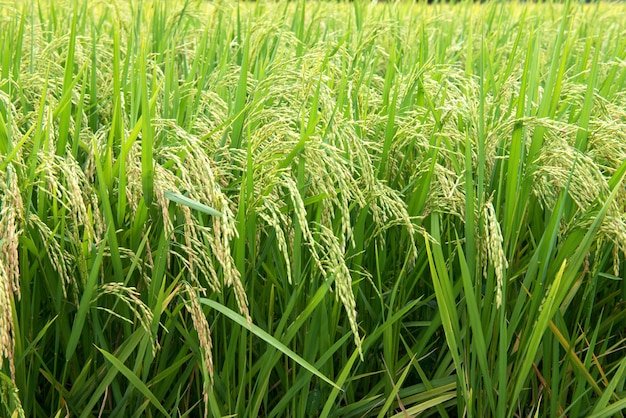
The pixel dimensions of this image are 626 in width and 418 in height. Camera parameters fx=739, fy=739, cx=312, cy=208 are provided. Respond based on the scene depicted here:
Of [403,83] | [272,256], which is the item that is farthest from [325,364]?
[403,83]

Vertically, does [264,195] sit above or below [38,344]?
above

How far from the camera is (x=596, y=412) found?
5.27ft

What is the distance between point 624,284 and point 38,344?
1.36m

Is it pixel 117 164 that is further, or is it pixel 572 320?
pixel 572 320

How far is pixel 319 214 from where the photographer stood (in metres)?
1.58

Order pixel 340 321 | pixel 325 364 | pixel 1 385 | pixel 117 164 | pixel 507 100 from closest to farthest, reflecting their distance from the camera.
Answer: pixel 1 385 → pixel 117 164 → pixel 325 364 → pixel 340 321 → pixel 507 100

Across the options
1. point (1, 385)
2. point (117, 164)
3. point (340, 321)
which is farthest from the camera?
point (340, 321)

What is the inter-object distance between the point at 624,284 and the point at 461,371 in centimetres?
51

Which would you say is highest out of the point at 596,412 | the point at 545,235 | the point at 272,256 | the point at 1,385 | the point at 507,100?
the point at 507,100

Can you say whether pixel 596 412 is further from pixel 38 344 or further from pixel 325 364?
pixel 38 344

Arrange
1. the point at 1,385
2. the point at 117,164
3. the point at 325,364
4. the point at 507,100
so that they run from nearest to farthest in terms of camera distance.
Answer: the point at 1,385 → the point at 117,164 → the point at 325,364 → the point at 507,100

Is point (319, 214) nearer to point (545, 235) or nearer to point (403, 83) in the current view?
point (545, 235)

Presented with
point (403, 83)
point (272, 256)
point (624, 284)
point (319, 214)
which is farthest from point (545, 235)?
point (403, 83)

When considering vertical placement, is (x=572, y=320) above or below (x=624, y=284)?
below
